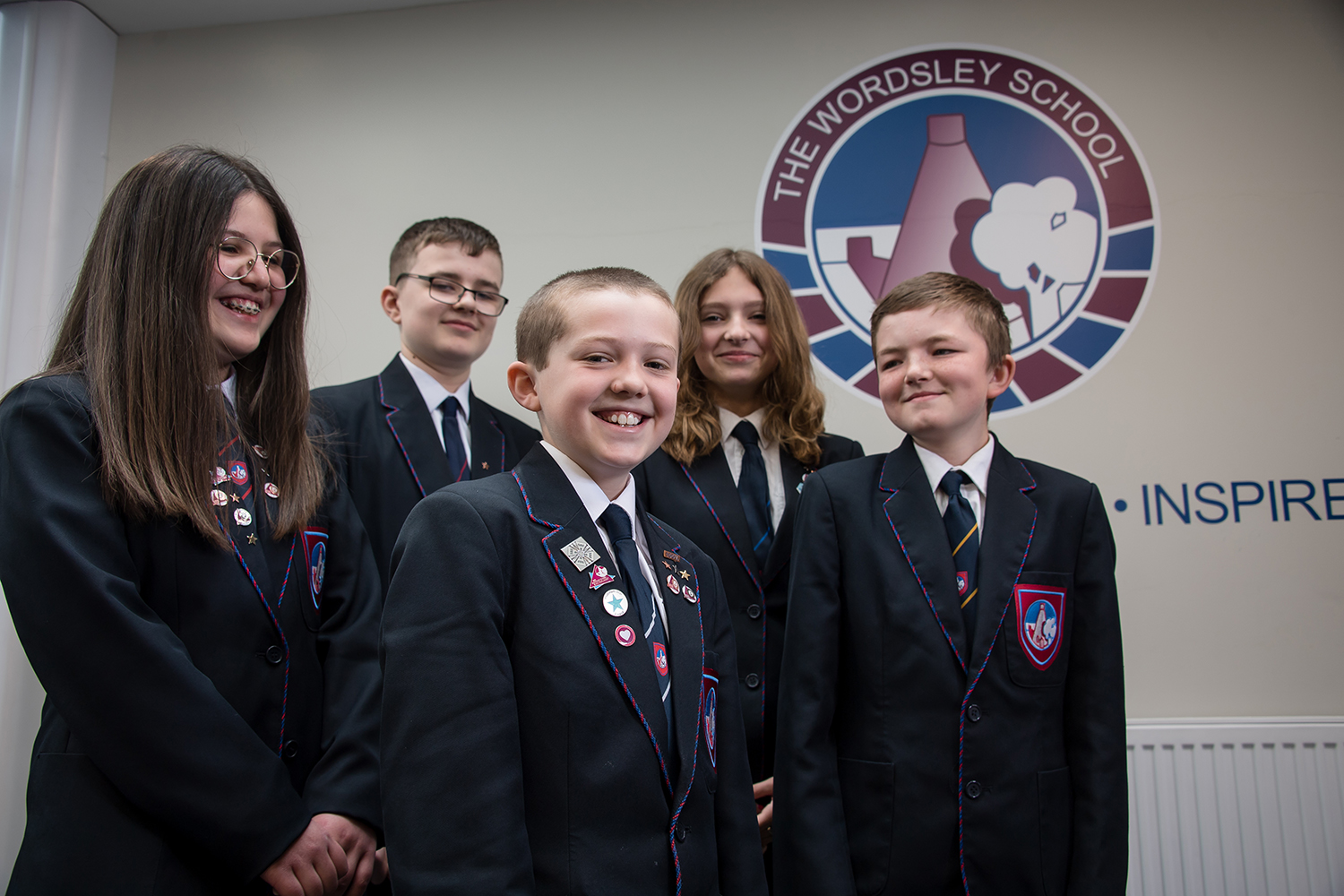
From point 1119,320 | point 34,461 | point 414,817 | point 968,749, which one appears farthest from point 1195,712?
point 34,461

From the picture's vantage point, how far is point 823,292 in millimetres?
2570

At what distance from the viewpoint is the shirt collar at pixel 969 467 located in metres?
1.53

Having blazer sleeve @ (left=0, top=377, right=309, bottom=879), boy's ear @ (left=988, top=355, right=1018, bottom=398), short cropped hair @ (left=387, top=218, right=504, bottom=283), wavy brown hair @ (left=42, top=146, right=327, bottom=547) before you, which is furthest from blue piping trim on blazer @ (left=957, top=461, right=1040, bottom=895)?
short cropped hair @ (left=387, top=218, right=504, bottom=283)

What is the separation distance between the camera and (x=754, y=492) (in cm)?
184

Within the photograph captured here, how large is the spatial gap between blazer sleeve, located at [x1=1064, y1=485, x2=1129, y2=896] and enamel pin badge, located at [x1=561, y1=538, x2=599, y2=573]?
965 mm

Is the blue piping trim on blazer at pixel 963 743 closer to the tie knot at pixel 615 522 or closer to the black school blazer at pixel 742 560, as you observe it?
the black school blazer at pixel 742 560

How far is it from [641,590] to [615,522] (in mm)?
109

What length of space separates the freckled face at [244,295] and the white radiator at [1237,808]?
253cm

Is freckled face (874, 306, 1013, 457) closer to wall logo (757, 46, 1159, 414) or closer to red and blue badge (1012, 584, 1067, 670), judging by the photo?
red and blue badge (1012, 584, 1067, 670)

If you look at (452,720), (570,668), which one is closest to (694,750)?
(570,668)

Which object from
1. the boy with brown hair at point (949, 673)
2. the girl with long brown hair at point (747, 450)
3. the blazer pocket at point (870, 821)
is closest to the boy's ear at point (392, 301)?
the girl with long brown hair at point (747, 450)

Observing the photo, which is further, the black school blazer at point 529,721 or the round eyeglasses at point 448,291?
the round eyeglasses at point 448,291

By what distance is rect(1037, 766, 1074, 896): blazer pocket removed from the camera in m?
1.33

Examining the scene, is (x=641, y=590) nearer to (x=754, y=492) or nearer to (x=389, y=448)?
(x=754, y=492)
